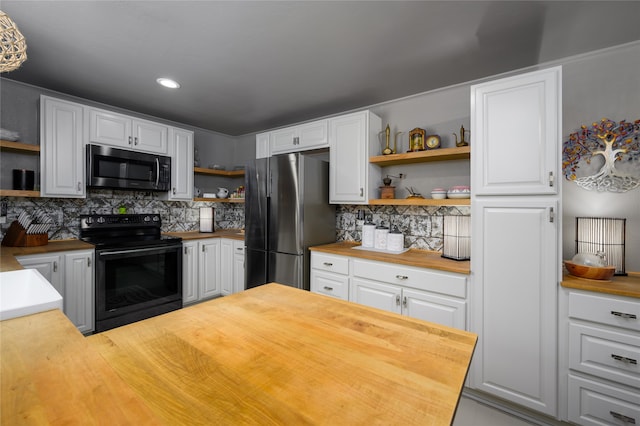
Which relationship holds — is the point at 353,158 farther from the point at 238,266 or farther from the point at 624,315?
the point at 624,315

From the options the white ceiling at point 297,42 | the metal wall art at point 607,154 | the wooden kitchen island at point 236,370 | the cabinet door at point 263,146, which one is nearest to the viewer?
the wooden kitchen island at point 236,370

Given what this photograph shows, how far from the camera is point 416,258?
2354mm

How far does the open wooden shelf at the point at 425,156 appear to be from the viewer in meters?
2.35

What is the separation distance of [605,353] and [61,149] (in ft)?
14.8

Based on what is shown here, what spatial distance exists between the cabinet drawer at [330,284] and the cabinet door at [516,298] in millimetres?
1038

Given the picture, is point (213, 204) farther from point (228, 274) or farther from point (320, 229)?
point (320, 229)

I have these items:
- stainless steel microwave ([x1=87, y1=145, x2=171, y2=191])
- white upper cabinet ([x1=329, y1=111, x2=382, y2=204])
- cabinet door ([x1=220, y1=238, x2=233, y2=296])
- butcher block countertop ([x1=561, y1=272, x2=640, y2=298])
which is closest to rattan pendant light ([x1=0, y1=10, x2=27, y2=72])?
stainless steel microwave ([x1=87, y1=145, x2=171, y2=191])

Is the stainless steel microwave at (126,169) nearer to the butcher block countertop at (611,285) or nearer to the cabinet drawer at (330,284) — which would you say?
the cabinet drawer at (330,284)

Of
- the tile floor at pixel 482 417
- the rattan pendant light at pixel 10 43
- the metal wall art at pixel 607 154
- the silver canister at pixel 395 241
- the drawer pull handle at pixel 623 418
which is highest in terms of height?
the rattan pendant light at pixel 10 43

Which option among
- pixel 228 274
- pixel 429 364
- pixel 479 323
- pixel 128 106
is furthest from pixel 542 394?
pixel 128 106

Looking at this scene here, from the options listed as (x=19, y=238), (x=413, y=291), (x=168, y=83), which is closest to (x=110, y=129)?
(x=168, y=83)

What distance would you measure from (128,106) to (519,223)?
4.06 m

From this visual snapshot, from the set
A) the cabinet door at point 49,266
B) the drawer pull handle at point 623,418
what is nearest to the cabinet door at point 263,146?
the cabinet door at point 49,266

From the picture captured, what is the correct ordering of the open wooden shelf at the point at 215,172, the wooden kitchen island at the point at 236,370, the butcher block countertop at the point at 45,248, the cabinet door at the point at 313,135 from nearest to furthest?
1. the wooden kitchen island at the point at 236,370
2. the butcher block countertop at the point at 45,248
3. the cabinet door at the point at 313,135
4. the open wooden shelf at the point at 215,172
